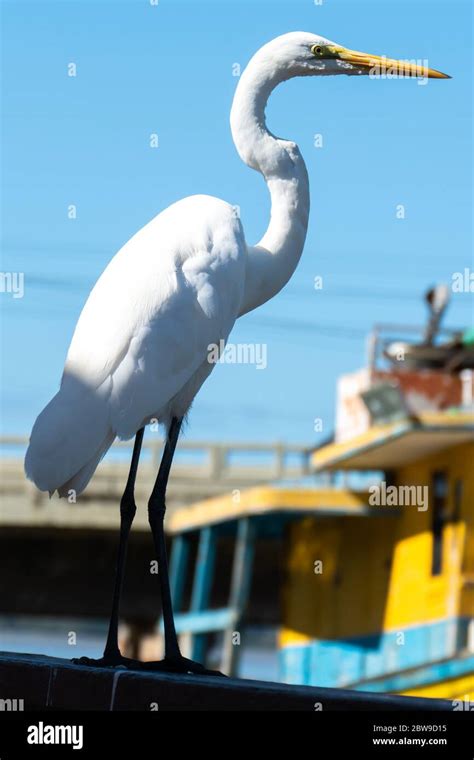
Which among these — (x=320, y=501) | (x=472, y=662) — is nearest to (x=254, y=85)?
(x=472, y=662)

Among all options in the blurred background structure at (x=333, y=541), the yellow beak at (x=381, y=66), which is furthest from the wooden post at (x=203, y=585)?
the yellow beak at (x=381, y=66)

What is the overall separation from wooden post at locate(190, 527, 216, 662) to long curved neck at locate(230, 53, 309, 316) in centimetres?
2149

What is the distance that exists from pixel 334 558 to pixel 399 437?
22.8 ft

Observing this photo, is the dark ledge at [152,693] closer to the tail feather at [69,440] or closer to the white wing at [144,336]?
the tail feather at [69,440]

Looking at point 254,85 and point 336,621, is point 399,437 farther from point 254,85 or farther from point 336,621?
point 254,85

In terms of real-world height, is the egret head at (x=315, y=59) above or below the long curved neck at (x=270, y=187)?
above

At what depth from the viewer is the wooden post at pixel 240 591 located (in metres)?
26.7

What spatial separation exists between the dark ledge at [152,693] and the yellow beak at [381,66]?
394cm

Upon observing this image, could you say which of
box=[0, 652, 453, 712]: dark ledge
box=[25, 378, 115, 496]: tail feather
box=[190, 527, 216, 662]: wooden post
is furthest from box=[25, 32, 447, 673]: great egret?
box=[190, 527, 216, 662]: wooden post

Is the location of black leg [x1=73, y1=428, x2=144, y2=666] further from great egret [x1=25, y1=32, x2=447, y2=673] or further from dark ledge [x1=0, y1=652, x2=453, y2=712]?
dark ledge [x1=0, y1=652, x2=453, y2=712]

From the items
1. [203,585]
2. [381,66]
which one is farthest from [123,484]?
[381,66]

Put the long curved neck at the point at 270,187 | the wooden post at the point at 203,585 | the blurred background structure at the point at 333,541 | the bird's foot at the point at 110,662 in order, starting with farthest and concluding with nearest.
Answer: the wooden post at the point at 203,585 < the blurred background structure at the point at 333,541 < the long curved neck at the point at 270,187 < the bird's foot at the point at 110,662

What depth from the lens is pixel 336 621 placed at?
30.7 metres

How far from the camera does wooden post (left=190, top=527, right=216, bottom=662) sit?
97.5ft
